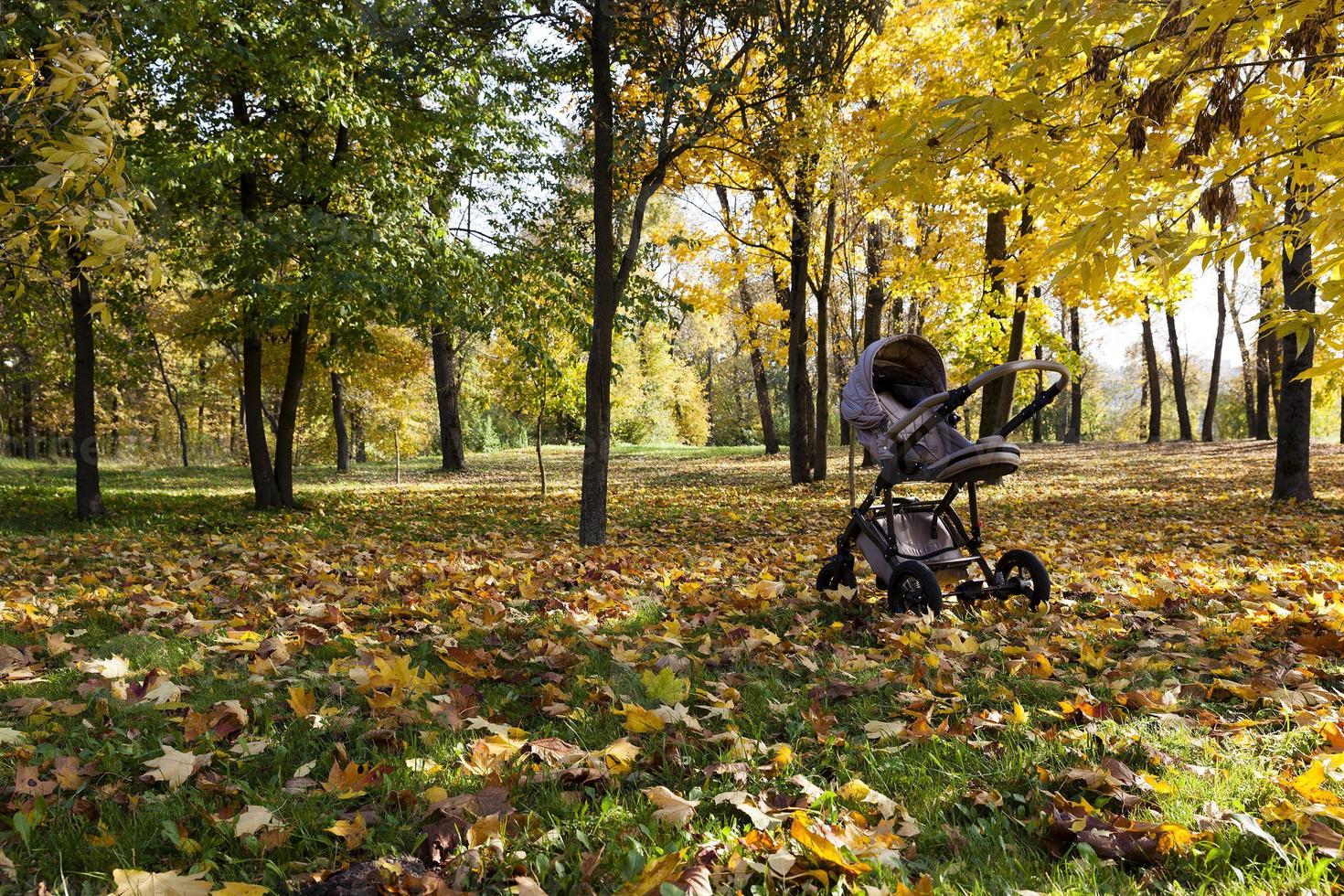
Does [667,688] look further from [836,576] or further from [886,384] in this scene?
[886,384]

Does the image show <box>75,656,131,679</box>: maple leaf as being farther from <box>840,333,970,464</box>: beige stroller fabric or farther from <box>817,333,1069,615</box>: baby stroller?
<box>840,333,970,464</box>: beige stroller fabric

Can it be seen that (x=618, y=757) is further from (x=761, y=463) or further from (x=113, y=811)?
(x=761, y=463)

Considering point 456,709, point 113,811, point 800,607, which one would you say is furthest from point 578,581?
point 113,811

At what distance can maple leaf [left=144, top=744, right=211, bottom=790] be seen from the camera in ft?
8.18

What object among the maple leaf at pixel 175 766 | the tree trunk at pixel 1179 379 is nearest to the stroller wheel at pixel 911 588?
the maple leaf at pixel 175 766

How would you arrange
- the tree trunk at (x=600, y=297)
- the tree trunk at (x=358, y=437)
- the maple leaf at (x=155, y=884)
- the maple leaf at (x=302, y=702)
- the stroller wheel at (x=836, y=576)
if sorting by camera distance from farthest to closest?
the tree trunk at (x=358, y=437)
the tree trunk at (x=600, y=297)
the stroller wheel at (x=836, y=576)
the maple leaf at (x=302, y=702)
the maple leaf at (x=155, y=884)

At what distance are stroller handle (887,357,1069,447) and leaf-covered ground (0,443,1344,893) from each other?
4.00 feet

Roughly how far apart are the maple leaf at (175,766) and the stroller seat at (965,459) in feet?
12.4

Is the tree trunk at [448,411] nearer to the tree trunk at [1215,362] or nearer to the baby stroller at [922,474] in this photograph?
the baby stroller at [922,474]

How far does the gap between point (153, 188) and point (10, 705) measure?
732cm

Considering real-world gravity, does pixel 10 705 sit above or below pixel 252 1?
below

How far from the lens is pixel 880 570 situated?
4730mm

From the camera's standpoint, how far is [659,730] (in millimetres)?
2898

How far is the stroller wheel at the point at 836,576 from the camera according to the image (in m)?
5.24
